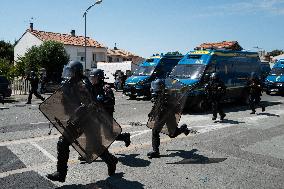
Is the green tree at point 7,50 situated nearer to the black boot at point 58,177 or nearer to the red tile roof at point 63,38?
the red tile roof at point 63,38

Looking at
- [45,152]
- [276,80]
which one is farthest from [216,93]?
[276,80]

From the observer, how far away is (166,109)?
23.1 ft

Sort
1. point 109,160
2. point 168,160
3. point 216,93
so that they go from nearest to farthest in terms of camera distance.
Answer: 1. point 109,160
2. point 168,160
3. point 216,93

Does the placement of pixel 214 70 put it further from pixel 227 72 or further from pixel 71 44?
pixel 71 44

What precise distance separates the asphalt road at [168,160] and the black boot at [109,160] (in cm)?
→ 13

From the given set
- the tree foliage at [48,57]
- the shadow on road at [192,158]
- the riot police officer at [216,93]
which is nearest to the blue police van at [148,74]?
the riot police officer at [216,93]

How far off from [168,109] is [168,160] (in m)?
1.05

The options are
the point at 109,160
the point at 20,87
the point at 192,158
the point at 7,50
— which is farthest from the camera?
the point at 7,50

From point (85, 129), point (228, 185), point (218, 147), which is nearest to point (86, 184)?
point (85, 129)

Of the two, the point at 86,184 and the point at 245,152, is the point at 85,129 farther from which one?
the point at 245,152

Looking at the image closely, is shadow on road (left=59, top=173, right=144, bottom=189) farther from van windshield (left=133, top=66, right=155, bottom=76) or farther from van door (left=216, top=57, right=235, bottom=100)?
van windshield (left=133, top=66, right=155, bottom=76)

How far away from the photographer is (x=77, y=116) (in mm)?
4984

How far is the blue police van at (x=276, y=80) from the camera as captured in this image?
885 inches

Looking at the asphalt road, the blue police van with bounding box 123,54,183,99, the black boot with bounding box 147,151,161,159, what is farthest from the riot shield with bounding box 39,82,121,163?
the blue police van with bounding box 123,54,183,99
